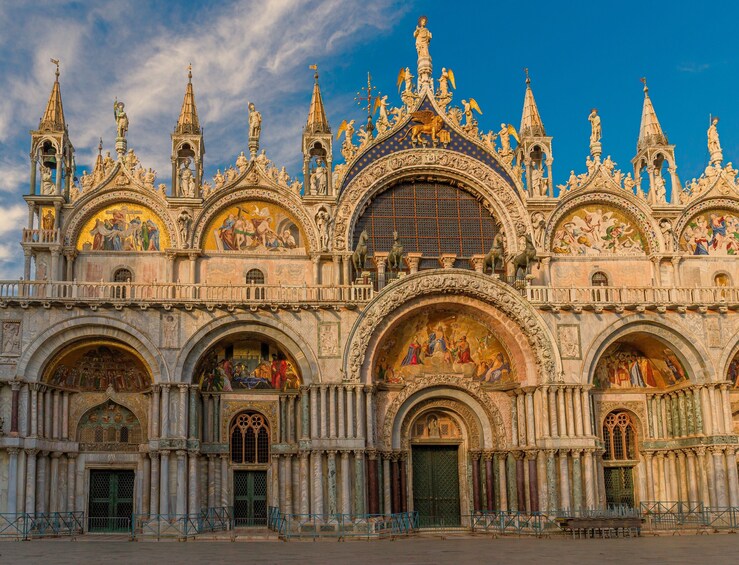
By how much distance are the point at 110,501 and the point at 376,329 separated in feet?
40.2

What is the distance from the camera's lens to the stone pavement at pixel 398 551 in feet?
70.6

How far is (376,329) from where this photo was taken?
3478 centimetres

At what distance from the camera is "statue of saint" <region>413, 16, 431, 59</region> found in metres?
40.5

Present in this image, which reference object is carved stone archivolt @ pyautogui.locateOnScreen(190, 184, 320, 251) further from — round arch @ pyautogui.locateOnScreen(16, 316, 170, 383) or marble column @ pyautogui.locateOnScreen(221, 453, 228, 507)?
marble column @ pyautogui.locateOnScreen(221, 453, 228, 507)

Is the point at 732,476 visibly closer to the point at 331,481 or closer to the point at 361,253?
the point at 331,481

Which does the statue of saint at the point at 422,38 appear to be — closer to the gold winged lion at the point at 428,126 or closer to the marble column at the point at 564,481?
the gold winged lion at the point at 428,126

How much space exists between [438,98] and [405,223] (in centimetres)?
575

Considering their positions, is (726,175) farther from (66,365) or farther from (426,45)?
(66,365)

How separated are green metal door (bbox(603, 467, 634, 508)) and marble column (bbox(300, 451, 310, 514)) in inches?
491

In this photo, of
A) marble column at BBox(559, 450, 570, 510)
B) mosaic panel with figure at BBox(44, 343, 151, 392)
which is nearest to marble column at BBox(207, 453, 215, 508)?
mosaic panel with figure at BBox(44, 343, 151, 392)

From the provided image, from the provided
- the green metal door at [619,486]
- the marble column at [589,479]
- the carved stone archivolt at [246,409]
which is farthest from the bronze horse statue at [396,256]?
the green metal door at [619,486]

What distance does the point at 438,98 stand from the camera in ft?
129

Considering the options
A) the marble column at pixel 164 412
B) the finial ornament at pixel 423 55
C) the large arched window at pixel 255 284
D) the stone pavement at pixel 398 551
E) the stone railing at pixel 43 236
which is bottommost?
the stone pavement at pixel 398 551

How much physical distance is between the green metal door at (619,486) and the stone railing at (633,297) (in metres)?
7.04
